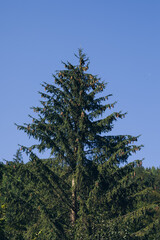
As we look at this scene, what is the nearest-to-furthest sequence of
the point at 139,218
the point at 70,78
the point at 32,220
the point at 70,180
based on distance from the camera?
the point at 139,218 → the point at 32,220 → the point at 70,180 → the point at 70,78

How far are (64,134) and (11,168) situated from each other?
12.0 ft

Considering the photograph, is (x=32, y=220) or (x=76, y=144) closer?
(x=32, y=220)

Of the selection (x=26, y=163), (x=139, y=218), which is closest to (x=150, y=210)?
(x=139, y=218)

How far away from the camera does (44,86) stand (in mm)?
21344

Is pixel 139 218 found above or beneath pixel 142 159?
beneath

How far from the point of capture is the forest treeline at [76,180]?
1773cm

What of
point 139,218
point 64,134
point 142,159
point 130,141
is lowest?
point 139,218

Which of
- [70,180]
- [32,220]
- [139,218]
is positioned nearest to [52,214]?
[32,220]

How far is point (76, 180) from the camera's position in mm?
19328

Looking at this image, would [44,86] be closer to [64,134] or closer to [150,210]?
[64,134]

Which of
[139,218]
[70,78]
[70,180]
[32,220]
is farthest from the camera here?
[70,78]

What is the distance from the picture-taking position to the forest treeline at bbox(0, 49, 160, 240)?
1773cm

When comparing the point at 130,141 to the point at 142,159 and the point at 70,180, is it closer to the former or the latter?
the point at 142,159

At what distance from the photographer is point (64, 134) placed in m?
20.7
